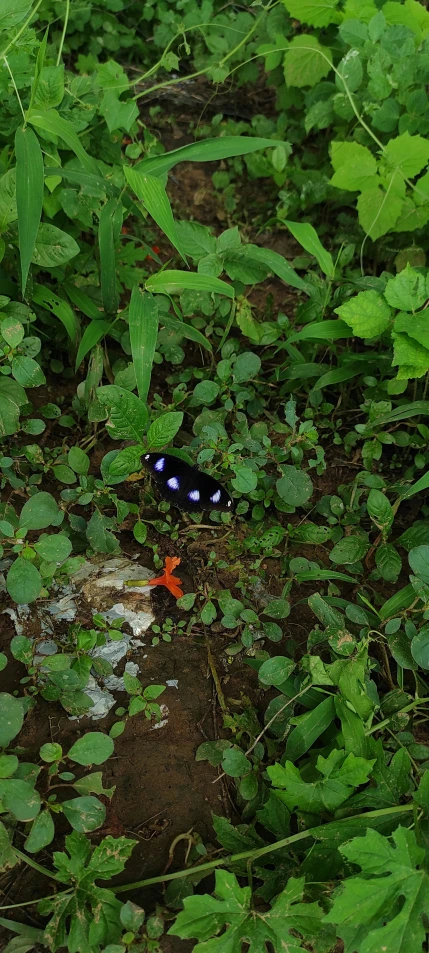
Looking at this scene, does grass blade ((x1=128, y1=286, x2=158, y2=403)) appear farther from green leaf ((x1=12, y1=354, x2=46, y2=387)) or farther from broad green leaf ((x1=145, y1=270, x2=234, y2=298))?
green leaf ((x1=12, y1=354, x2=46, y2=387))

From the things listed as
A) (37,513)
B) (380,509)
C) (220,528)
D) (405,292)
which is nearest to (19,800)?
(37,513)

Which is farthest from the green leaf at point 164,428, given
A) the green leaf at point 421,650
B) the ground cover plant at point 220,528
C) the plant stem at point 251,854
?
the plant stem at point 251,854

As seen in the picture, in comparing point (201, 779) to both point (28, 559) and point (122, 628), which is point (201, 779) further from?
point (28, 559)

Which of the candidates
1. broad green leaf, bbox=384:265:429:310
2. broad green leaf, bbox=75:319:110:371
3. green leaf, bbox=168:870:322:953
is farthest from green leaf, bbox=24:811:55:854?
broad green leaf, bbox=384:265:429:310

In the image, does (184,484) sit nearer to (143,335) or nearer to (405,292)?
(143,335)

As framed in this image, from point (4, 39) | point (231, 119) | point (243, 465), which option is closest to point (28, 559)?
point (243, 465)
